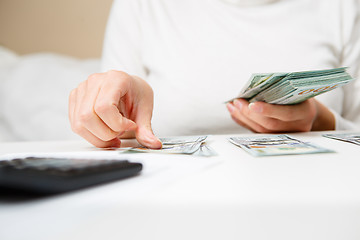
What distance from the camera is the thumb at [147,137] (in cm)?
46

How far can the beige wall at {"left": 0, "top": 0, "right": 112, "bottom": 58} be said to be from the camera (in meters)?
1.62

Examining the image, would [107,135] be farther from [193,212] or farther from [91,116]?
[193,212]

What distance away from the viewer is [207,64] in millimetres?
1008

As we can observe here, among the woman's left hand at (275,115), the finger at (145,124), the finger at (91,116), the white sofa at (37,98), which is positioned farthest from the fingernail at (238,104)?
the white sofa at (37,98)

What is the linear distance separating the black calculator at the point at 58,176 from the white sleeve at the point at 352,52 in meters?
1.07

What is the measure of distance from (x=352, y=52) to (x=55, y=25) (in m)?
1.63

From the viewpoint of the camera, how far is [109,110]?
44cm

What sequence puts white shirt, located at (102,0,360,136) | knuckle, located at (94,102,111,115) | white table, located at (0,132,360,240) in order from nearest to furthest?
1. white table, located at (0,132,360,240)
2. knuckle, located at (94,102,111,115)
3. white shirt, located at (102,0,360,136)

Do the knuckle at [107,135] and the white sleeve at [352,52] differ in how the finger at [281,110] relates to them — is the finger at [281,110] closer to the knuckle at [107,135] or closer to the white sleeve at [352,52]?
the knuckle at [107,135]

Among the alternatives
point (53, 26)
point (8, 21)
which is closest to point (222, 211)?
point (53, 26)

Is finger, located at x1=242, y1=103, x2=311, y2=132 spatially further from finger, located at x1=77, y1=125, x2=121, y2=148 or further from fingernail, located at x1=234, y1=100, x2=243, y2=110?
finger, located at x1=77, y1=125, x2=121, y2=148

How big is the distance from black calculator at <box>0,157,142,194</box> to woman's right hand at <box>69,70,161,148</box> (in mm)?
203

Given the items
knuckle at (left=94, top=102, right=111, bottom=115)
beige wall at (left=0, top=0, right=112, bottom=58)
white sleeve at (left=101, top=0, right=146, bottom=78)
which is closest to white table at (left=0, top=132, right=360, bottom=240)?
knuckle at (left=94, top=102, right=111, bottom=115)

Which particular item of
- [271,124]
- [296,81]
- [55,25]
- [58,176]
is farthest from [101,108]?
[55,25]
